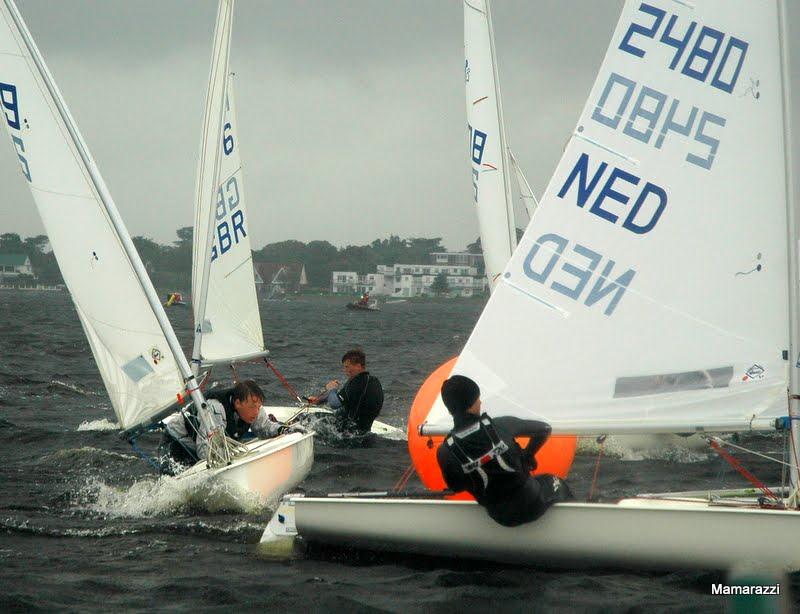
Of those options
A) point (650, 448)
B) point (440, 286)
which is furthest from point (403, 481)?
point (440, 286)

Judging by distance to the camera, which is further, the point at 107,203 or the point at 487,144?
the point at 487,144

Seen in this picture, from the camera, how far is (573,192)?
5.31 metres

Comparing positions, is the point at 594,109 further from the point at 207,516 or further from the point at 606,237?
→ the point at 207,516

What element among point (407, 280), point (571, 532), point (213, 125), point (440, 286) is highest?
point (213, 125)

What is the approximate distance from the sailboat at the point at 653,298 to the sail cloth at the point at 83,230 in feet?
5.94

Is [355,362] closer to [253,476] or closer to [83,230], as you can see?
[253,476]

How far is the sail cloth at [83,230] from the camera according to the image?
657 centimetres

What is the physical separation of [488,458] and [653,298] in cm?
117

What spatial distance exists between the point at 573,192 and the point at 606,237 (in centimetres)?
29

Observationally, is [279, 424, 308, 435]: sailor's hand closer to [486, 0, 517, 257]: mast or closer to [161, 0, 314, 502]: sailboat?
[161, 0, 314, 502]: sailboat

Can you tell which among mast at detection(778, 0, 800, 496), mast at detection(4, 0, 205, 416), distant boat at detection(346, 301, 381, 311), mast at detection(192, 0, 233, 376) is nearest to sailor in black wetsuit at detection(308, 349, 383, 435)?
mast at detection(192, 0, 233, 376)

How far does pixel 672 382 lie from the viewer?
5086 millimetres

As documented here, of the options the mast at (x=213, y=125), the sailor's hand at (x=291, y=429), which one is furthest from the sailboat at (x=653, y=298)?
the mast at (x=213, y=125)

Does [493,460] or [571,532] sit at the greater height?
[493,460]
